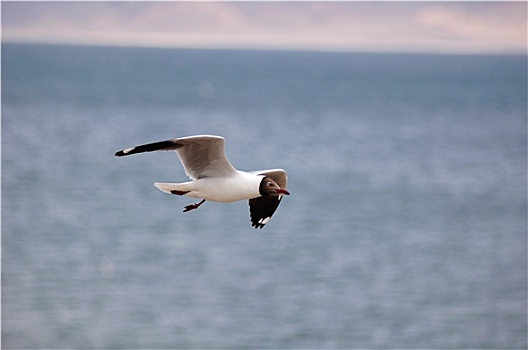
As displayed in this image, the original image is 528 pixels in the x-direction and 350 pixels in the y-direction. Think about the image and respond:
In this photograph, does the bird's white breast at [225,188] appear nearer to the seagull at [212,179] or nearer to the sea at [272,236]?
the seagull at [212,179]

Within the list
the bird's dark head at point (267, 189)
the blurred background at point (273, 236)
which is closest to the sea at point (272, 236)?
the blurred background at point (273, 236)

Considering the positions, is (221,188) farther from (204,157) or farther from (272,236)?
(272,236)

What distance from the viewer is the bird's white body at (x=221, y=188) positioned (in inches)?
324

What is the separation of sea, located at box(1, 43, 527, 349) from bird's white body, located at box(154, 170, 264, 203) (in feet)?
48.0

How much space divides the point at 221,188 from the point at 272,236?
24.4m

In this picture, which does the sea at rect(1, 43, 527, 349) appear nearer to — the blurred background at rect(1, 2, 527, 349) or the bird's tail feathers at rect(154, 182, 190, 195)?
the blurred background at rect(1, 2, 527, 349)

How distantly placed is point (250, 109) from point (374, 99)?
14.6 meters

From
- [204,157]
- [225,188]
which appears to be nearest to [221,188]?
[225,188]

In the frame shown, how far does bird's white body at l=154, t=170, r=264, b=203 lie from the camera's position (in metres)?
8.23

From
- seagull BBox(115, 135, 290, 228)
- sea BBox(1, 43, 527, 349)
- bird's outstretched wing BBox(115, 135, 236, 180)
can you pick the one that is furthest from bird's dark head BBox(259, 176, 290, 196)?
sea BBox(1, 43, 527, 349)

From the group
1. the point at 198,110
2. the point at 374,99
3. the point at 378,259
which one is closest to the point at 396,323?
the point at 378,259

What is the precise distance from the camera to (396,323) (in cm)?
2530

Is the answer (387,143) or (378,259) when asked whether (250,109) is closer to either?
(387,143)

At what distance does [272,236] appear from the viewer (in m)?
32.6
